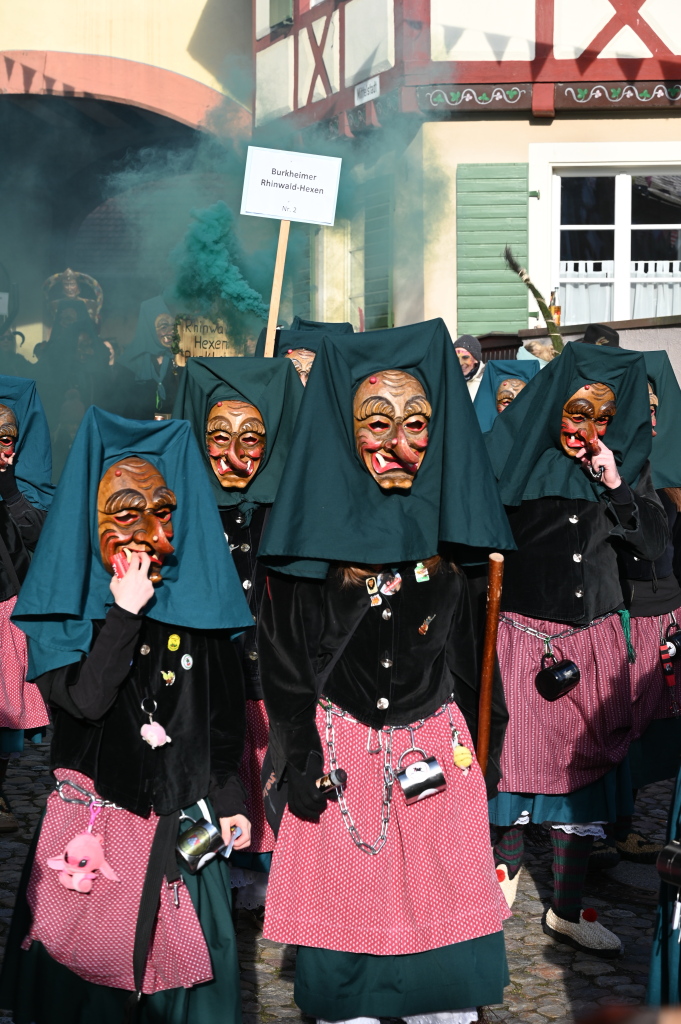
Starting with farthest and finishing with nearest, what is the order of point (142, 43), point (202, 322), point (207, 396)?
point (142, 43) < point (202, 322) < point (207, 396)

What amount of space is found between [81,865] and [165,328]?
1280 cm

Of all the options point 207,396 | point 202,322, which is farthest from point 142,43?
point 207,396

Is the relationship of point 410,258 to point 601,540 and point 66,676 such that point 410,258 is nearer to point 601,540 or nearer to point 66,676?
point 601,540

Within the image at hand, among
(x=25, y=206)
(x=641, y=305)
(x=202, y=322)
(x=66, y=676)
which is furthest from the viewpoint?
(x=25, y=206)

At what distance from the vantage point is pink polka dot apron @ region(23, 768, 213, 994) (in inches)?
132

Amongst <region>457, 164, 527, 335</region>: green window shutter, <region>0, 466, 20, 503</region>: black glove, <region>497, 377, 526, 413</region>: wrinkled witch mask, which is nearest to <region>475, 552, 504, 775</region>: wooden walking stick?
<region>0, 466, 20, 503</region>: black glove

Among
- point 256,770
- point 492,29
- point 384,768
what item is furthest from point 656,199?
point 384,768

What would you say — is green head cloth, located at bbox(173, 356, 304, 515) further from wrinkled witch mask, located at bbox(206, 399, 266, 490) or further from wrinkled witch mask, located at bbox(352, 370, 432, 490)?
wrinkled witch mask, located at bbox(352, 370, 432, 490)

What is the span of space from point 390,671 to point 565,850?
165 centimetres

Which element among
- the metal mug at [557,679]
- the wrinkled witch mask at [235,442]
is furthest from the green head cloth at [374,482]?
the wrinkled witch mask at [235,442]

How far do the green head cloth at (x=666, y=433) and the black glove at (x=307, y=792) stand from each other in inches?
114

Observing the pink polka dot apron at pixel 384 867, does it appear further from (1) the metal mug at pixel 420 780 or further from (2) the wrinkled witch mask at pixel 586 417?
(2) the wrinkled witch mask at pixel 586 417

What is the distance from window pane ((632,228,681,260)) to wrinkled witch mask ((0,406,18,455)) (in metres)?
10.5

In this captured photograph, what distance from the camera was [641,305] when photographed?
1548 centimetres
